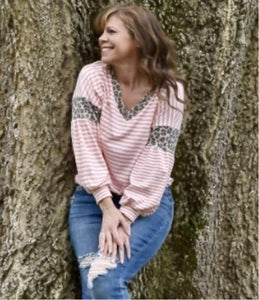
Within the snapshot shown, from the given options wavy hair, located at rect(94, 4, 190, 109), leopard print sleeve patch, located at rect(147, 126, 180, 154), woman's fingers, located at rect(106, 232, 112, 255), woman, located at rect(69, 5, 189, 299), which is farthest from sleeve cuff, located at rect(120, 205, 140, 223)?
wavy hair, located at rect(94, 4, 190, 109)

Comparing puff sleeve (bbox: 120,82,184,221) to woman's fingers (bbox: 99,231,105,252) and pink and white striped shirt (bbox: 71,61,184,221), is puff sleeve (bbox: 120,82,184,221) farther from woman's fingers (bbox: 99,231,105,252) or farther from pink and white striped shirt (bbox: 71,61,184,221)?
woman's fingers (bbox: 99,231,105,252)

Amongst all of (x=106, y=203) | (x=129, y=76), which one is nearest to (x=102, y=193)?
(x=106, y=203)

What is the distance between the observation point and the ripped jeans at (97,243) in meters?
3.60

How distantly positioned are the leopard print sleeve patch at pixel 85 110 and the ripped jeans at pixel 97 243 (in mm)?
324

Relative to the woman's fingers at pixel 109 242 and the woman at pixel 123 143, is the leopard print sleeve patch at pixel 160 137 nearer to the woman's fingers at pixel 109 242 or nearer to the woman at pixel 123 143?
the woman at pixel 123 143

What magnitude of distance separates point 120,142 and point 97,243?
0.41 metres

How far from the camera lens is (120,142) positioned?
371 cm

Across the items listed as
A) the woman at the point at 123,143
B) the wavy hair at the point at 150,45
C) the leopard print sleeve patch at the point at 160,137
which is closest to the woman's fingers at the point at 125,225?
the woman at the point at 123,143

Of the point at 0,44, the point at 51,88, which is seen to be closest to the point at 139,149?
the point at 51,88

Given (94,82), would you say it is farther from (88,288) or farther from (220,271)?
(220,271)

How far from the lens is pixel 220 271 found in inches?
190

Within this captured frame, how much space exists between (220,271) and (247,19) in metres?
1.29

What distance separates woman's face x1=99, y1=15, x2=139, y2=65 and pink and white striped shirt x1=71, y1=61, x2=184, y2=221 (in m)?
0.08

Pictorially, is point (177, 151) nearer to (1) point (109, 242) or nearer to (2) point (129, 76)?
(2) point (129, 76)
